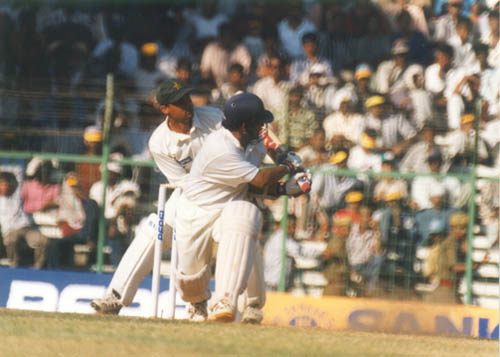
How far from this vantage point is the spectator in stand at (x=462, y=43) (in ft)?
42.0

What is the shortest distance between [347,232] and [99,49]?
4579 millimetres

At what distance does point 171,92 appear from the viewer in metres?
8.47

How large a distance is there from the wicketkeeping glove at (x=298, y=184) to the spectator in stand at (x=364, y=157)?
3.94m

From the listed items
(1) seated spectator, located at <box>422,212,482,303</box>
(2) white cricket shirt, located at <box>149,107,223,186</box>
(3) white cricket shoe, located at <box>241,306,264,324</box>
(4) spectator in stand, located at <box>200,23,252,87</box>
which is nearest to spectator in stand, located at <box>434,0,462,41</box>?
(4) spectator in stand, located at <box>200,23,252,87</box>

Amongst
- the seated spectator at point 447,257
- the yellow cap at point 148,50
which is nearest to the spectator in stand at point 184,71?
the yellow cap at point 148,50

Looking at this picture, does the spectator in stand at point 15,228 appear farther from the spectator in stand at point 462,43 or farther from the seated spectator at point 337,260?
the spectator in stand at point 462,43

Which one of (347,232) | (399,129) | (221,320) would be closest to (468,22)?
(399,129)

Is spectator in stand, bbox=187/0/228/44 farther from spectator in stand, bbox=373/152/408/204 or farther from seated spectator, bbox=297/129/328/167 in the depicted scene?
spectator in stand, bbox=373/152/408/204

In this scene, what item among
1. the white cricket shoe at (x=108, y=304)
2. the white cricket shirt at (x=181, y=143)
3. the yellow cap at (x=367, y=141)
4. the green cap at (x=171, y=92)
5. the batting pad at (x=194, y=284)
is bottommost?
the white cricket shoe at (x=108, y=304)

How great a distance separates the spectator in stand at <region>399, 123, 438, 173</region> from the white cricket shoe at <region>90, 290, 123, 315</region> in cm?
404

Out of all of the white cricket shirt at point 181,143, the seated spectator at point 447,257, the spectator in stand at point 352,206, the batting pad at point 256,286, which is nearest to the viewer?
the batting pad at point 256,286

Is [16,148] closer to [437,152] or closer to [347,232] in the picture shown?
[347,232]

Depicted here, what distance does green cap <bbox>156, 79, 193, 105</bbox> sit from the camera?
845 centimetres

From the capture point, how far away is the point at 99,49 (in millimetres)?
13570
